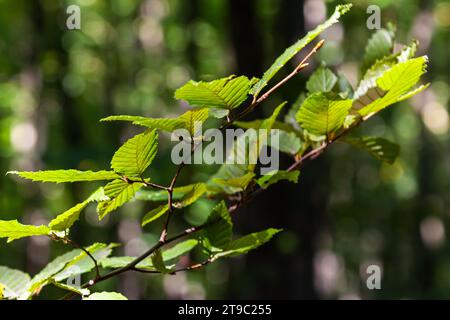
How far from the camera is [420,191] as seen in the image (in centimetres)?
1205

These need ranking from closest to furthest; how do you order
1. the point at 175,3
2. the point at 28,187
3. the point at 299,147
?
the point at 299,147
the point at 28,187
the point at 175,3

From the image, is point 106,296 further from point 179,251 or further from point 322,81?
point 322,81

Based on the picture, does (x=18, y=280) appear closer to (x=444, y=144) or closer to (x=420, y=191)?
(x=420, y=191)

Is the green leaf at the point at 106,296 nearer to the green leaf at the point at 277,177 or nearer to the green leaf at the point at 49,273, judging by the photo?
the green leaf at the point at 49,273

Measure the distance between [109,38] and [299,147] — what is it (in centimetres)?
1421

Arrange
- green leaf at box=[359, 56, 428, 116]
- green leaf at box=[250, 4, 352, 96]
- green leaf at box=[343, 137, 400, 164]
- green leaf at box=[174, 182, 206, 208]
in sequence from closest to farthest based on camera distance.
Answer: green leaf at box=[250, 4, 352, 96] → green leaf at box=[359, 56, 428, 116] → green leaf at box=[174, 182, 206, 208] → green leaf at box=[343, 137, 400, 164]

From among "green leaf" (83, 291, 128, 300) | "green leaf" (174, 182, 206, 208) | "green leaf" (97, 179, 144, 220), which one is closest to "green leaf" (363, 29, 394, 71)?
"green leaf" (174, 182, 206, 208)

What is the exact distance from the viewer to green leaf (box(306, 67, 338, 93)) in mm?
1146

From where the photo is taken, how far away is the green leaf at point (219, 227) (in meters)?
0.93

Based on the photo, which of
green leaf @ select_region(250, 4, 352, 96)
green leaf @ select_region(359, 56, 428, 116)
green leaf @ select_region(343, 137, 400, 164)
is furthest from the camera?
green leaf @ select_region(343, 137, 400, 164)

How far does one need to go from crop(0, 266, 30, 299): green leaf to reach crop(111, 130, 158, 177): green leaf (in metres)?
0.30

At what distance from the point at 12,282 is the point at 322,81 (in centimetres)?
74

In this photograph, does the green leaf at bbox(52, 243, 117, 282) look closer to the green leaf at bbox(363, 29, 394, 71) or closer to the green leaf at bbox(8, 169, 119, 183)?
the green leaf at bbox(8, 169, 119, 183)
